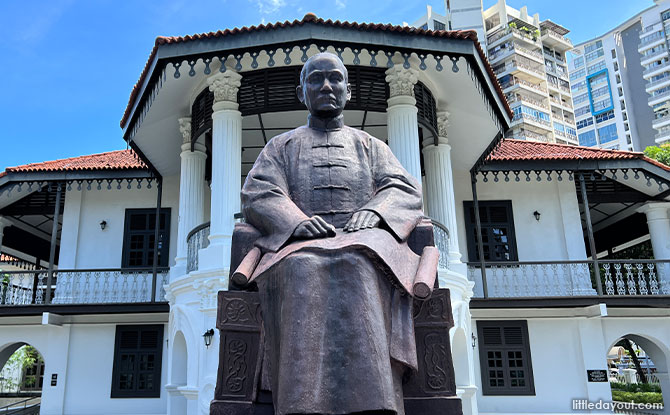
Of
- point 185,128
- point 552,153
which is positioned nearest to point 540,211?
point 552,153

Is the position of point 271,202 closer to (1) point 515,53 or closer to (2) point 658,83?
(1) point 515,53

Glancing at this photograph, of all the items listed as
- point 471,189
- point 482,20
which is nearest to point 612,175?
point 471,189

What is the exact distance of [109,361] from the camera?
15.0 meters

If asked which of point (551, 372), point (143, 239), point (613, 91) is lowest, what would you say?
point (551, 372)

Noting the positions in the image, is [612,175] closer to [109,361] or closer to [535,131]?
[109,361]

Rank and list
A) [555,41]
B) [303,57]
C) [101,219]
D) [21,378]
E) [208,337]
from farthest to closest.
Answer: [555,41]
[21,378]
[101,219]
[303,57]
[208,337]

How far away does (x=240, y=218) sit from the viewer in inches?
396

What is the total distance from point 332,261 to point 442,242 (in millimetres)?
8182

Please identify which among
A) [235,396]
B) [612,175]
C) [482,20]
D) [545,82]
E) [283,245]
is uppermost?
[482,20]

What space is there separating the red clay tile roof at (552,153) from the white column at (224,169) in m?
7.45

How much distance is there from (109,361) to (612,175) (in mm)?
13914

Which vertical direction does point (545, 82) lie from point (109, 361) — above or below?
above

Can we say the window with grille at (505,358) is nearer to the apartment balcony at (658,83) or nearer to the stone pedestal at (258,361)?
the stone pedestal at (258,361)

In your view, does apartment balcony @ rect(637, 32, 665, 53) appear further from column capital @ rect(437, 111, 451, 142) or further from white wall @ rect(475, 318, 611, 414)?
column capital @ rect(437, 111, 451, 142)
